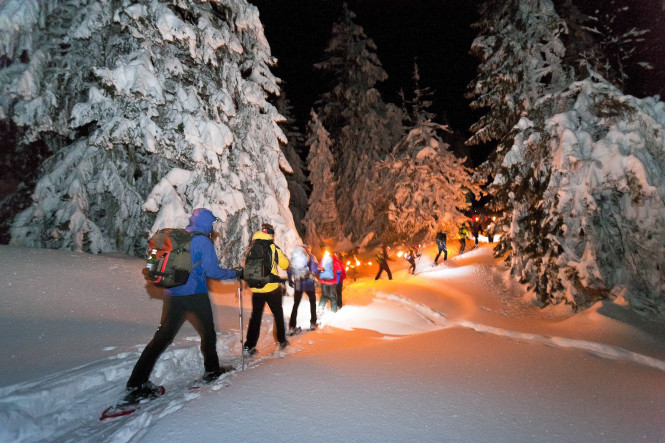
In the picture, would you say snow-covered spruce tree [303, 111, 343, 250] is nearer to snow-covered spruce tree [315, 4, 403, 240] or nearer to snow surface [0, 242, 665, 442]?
snow-covered spruce tree [315, 4, 403, 240]

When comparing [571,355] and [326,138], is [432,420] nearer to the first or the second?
[571,355]

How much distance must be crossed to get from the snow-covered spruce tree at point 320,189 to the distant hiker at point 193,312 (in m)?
25.6

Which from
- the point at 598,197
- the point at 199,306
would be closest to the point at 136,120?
the point at 199,306

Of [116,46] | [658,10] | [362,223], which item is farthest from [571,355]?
[362,223]

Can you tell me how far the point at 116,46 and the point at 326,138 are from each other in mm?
21615

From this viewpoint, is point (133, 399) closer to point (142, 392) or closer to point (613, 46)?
point (142, 392)

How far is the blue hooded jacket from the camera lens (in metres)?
4.00

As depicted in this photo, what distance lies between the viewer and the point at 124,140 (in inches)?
358

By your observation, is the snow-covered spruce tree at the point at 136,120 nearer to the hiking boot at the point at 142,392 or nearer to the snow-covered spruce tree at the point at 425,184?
the hiking boot at the point at 142,392

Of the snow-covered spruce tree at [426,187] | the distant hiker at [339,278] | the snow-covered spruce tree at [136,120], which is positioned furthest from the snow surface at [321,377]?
the snow-covered spruce tree at [426,187]

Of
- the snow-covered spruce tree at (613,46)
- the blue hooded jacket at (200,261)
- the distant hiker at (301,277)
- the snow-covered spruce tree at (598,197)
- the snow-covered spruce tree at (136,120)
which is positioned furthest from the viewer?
the snow-covered spruce tree at (613,46)

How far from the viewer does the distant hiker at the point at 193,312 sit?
381 cm

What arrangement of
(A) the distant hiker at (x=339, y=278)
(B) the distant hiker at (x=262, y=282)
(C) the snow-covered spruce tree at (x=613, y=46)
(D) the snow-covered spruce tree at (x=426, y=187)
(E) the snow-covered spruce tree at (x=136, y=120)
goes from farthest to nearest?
1. (D) the snow-covered spruce tree at (x=426, y=187)
2. (C) the snow-covered spruce tree at (x=613, y=46)
3. (A) the distant hiker at (x=339, y=278)
4. (E) the snow-covered spruce tree at (x=136, y=120)
5. (B) the distant hiker at (x=262, y=282)

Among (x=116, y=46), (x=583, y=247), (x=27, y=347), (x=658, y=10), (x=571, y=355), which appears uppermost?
(x=658, y=10)
